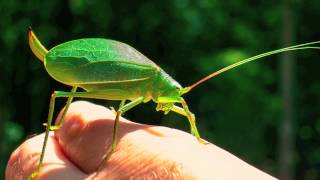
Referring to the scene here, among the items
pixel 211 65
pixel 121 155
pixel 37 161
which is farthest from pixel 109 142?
pixel 211 65

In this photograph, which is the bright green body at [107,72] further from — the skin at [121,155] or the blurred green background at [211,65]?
the blurred green background at [211,65]

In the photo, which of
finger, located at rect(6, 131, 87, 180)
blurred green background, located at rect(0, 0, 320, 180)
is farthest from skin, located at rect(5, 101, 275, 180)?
blurred green background, located at rect(0, 0, 320, 180)

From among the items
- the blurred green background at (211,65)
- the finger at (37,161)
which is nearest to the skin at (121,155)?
the finger at (37,161)

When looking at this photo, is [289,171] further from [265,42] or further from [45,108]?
[45,108]

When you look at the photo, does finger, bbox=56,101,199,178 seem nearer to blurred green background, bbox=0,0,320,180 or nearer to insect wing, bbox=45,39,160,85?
insect wing, bbox=45,39,160,85

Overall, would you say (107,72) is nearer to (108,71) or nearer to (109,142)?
(108,71)
